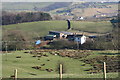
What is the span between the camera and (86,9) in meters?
73.2

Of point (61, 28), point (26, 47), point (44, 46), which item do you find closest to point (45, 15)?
point (61, 28)

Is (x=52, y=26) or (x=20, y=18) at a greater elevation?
(x=20, y=18)

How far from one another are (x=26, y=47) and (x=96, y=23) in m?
19.6

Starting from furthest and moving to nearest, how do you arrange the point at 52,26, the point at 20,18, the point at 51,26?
the point at 20,18, the point at 52,26, the point at 51,26

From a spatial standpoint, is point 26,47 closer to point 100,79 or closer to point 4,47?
point 4,47

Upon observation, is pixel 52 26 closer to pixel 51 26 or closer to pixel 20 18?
pixel 51 26

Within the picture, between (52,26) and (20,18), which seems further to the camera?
(20,18)

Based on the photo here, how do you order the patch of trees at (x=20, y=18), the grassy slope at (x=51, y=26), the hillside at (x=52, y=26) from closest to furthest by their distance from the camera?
1. the hillside at (x=52, y=26)
2. the grassy slope at (x=51, y=26)
3. the patch of trees at (x=20, y=18)

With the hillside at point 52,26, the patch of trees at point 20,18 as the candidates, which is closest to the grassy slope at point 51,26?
the hillside at point 52,26

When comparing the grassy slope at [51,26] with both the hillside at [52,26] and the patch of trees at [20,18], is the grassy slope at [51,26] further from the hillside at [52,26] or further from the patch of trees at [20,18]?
the patch of trees at [20,18]

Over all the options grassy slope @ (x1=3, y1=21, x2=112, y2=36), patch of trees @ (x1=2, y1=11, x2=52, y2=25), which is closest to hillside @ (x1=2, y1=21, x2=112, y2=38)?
grassy slope @ (x1=3, y1=21, x2=112, y2=36)

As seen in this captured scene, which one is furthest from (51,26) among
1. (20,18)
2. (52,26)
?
(20,18)

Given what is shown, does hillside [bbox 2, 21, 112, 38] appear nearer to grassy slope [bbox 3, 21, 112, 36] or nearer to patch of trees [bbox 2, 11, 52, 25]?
grassy slope [bbox 3, 21, 112, 36]

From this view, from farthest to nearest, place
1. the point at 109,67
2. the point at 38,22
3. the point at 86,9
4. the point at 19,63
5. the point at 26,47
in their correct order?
1. the point at 86,9
2. the point at 38,22
3. the point at 26,47
4. the point at 19,63
5. the point at 109,67
